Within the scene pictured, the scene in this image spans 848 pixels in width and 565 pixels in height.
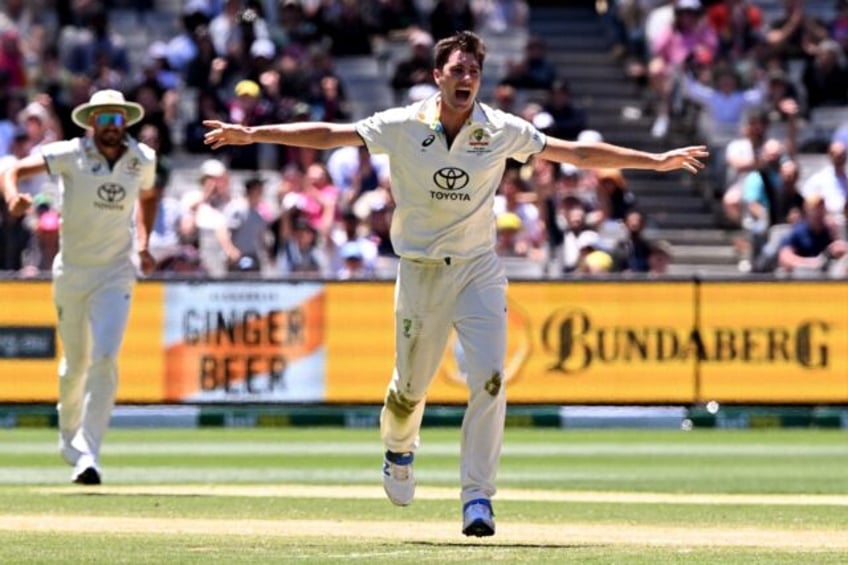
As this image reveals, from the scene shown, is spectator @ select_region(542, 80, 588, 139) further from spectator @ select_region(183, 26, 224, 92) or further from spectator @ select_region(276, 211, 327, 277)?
spectator @ select_region(276, 211, 327, 277)

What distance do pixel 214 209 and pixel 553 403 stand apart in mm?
4494

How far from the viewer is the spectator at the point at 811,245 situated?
23.0m

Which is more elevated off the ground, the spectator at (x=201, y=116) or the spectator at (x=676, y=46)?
the spectator at (x=676, y=46)

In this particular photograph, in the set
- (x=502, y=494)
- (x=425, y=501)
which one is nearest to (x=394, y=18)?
(x=502, y=494)

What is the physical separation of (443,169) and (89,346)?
449cm

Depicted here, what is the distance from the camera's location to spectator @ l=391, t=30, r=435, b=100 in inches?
1046

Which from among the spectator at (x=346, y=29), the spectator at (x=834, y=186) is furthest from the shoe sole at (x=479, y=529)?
the spectator at (x=346, y=29)

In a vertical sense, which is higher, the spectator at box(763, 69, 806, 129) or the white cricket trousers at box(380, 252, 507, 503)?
the spectator at box(763, 69, 806, 129)

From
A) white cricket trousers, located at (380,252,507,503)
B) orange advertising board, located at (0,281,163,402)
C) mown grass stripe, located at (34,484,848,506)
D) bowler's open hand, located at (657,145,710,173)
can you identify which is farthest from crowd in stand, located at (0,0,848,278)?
bowler's open hand, located at (657,145,710,173)

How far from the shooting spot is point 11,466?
16375mm

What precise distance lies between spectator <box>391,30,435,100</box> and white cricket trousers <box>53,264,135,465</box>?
12.4 meters

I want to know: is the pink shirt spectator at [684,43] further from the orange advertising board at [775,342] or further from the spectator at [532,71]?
the orange advertising board at [775,342]

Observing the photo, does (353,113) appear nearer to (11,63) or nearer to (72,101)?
(72,101)

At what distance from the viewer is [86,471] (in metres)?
14.2
